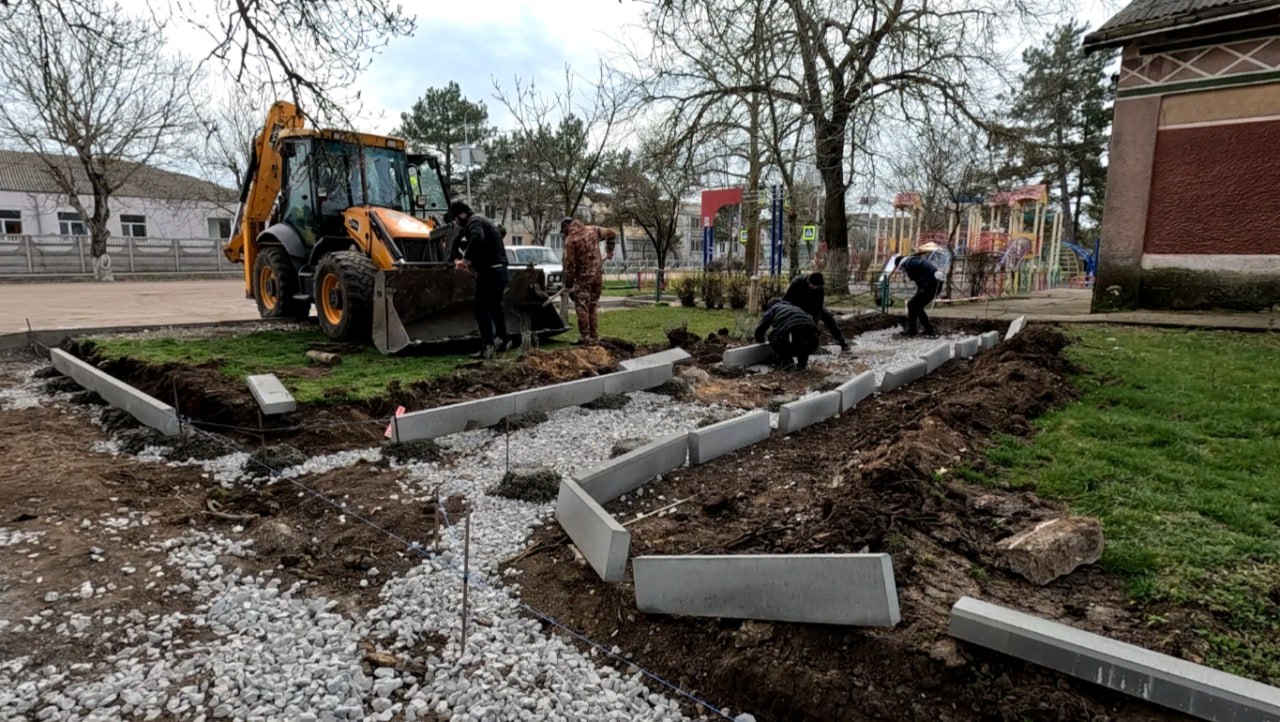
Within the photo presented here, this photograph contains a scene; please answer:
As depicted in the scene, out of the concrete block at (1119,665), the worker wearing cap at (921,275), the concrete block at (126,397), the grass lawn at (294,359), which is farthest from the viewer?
the worker wearing cap at (921,275)

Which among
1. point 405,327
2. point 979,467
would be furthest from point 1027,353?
point 405,327

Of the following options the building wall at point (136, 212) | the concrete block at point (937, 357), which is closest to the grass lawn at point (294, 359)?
the concrete block at point (937, 357)

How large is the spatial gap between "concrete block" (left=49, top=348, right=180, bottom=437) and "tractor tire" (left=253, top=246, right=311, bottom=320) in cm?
280

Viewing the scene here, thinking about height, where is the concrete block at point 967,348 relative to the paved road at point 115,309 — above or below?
above

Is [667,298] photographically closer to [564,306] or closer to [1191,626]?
[564,306]

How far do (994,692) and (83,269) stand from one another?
37.3m

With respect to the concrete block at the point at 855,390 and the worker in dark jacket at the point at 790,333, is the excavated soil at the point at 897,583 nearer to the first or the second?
the concrete block at the point at 855,390

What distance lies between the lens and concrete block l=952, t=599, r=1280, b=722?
182cm

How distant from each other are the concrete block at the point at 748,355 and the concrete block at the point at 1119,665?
602 cm

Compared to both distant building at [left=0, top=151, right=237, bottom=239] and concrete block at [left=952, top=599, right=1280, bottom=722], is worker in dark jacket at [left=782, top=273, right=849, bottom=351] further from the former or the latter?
distant building at [left=0, top=151, right=237, bottom=239]

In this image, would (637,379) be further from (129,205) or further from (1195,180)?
(129,205)

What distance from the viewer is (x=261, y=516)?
12.2ft

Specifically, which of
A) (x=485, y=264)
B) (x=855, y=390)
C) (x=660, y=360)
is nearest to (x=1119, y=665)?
(x=855, y=390)

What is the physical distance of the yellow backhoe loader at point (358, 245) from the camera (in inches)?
308
